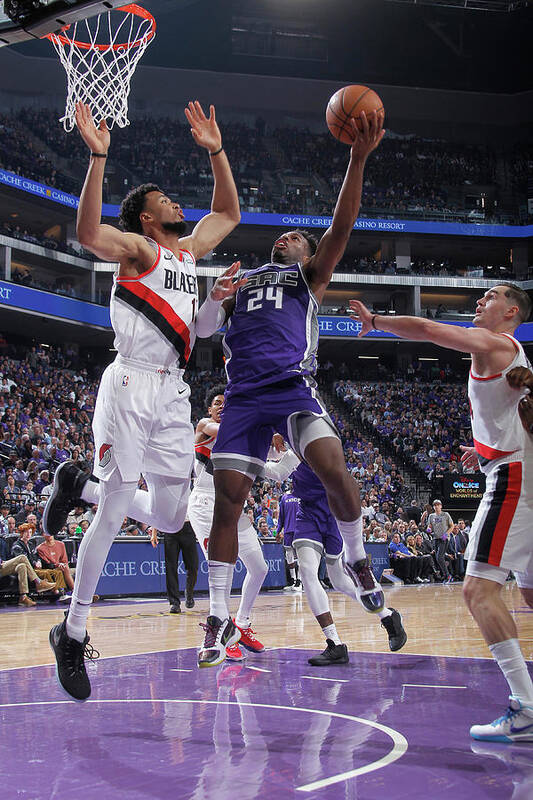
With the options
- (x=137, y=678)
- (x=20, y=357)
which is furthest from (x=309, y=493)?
(x=20, y=357)

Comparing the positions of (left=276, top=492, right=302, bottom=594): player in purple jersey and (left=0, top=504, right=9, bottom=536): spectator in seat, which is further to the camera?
(left=276, top=492, right=302, bottom=594): player in purple jersey

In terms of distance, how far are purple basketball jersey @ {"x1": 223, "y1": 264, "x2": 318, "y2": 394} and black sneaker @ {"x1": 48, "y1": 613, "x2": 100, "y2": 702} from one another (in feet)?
5.54

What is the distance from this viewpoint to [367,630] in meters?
8.45

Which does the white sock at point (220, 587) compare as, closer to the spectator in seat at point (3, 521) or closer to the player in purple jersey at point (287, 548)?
the player in purple jersey at point (287, 548)

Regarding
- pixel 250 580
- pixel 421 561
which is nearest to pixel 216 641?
pixel 250 580

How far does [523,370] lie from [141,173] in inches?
1365

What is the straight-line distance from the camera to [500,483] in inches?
156

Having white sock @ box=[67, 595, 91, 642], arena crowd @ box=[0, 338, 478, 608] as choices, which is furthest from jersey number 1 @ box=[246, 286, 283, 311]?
arena crowd @ box=[0, 338, 478, 608]

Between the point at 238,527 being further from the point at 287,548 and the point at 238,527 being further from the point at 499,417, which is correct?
the point at 287,548

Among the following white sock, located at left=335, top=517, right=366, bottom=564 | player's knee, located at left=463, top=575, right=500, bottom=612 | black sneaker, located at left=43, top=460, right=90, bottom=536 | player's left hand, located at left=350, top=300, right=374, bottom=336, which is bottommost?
player's knee, located at left=463, top=575, right=500, bottom=612

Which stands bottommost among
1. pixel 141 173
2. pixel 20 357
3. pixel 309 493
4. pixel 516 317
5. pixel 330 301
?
pixel 309 493

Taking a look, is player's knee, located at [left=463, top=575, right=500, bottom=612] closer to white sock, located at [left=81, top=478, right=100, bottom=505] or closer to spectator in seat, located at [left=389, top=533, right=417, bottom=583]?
white sock, located at [left=81, top=478, right=100, bottom=505]

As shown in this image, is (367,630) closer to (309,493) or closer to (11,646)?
(309,493)

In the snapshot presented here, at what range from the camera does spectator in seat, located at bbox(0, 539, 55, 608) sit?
11.7 m
